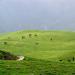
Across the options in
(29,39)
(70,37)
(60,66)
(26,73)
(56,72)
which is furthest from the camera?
(70,37)

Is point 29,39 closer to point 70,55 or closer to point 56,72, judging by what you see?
point 70,55

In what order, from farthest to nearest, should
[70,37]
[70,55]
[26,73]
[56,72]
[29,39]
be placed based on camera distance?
[70,37] < [29,39] < [70,55] < [56,72] < [26,73]

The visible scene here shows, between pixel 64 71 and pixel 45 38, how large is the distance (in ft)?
339

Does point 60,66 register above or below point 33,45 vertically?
below

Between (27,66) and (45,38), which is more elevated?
(45,38)

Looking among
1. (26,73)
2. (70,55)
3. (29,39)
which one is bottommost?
(26,73)

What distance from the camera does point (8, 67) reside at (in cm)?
4231

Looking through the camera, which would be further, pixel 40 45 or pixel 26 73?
pixel 40 45

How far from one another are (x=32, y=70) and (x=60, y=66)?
660 centimetres

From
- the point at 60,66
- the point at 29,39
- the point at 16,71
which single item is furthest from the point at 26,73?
the point at 29,39

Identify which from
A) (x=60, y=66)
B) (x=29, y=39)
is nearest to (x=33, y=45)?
(x=29, y=39)

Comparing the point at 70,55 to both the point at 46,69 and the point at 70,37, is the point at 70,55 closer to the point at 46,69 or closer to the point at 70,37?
the point at 46,69

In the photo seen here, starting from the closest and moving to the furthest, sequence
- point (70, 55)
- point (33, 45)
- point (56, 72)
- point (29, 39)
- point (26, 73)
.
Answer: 1. point (26, 73)
2. point (56, 72)
3. point (70, 55)
4. point (33, 45)
5. point (29, 39)

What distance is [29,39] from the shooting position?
466ft
